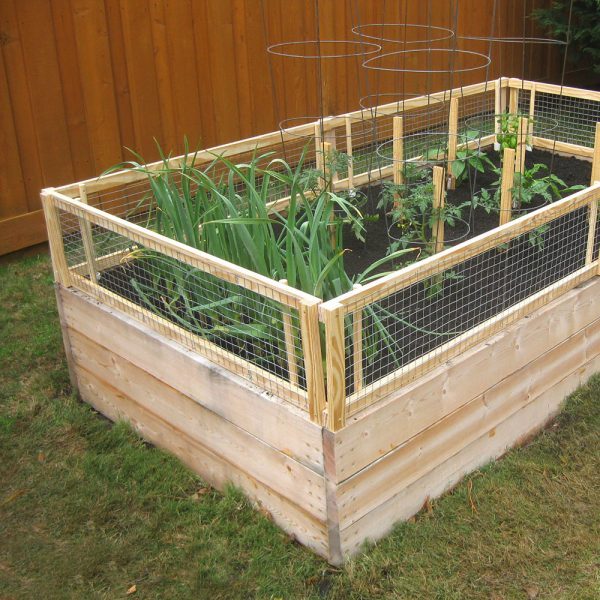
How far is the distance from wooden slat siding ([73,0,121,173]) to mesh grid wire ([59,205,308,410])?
70.9 inches

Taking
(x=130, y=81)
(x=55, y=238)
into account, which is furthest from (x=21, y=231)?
(x=55, y=238)

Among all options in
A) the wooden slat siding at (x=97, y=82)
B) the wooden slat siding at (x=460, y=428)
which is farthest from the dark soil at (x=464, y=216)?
the wooden slat siding at (x=97, y=82)

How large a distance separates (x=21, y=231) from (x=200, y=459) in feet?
8.17

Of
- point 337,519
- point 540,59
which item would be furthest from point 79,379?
point 540,59

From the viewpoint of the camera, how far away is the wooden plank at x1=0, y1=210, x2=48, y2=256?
196 inches

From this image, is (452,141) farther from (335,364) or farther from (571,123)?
(335,364)

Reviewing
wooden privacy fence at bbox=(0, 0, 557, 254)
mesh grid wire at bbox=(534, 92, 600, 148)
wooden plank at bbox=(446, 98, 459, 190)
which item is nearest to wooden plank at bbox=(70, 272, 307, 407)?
wooden privacy fence at bbox=(0, 0, 557, 254)

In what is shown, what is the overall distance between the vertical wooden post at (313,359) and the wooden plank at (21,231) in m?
3.04

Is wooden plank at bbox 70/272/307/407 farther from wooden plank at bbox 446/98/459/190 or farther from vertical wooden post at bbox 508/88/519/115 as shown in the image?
vertical wooden post at bbox 508/88/519/115

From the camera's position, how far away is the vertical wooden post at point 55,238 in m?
3.42

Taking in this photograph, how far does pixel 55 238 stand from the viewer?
3.45 meters

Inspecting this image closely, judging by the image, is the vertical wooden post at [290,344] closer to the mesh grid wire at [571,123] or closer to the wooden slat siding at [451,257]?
the wooden slat siding at [451,257]

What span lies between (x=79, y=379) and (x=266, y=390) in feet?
4.22

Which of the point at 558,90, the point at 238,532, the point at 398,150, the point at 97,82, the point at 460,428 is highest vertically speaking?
the point at 97,82
